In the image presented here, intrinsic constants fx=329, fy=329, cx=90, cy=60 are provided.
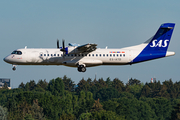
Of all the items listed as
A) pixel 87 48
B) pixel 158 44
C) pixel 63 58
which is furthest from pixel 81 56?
pixel 158 44

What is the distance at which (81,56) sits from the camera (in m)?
53.8

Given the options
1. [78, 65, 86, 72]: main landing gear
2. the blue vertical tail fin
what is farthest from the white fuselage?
the blue vertical tail fin

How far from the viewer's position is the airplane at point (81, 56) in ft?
175

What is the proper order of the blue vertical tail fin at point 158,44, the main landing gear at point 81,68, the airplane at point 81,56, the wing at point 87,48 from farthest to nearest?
the blue vertical tail fin at point 158,44
the main landing gear at point 81,68
the airplane at point 81,56
the wing at point 87,48

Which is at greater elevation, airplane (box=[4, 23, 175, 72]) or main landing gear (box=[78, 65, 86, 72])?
airplane (box=[4, 23, 175, 72])

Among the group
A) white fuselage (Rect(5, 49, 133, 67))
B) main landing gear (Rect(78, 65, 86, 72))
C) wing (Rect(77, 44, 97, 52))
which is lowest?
main landing gear (Rect(78, 65, 86, 72))

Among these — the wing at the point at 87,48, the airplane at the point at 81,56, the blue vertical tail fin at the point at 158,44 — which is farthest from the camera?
the blue vertical tail fin at the point at 158,44

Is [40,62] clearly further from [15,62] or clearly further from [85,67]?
[85,67]

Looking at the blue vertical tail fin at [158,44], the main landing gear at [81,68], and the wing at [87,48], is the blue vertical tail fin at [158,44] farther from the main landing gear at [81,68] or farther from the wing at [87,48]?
the main landing gear at [81,68]

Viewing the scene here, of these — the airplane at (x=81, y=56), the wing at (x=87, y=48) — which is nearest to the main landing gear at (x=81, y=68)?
the airplane at (x=81, y=56)

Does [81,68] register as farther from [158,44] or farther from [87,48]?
[158,44]

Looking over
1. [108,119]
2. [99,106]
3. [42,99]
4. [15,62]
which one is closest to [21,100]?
[42,99]

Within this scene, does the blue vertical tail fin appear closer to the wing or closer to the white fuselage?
the white fuselage

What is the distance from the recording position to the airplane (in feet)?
175
